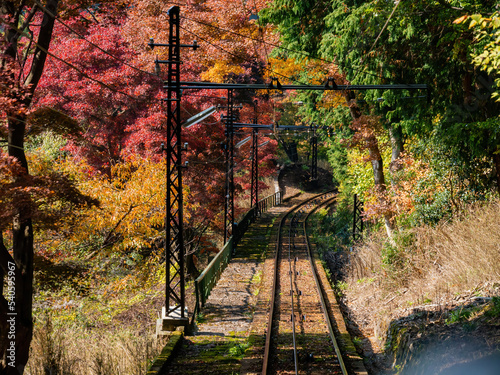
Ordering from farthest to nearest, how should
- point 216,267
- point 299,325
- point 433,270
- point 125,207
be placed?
point 125,207
point 216,267
point 299,325
point 433,270

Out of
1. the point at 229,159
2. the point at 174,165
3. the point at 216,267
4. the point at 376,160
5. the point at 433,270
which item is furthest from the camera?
the point at 229,159

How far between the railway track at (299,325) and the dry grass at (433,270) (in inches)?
56.3

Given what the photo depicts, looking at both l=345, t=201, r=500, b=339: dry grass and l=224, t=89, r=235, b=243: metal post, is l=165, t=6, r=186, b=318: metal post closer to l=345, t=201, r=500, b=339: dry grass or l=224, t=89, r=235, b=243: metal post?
l=345, t=201, r=500, b=339: dry grass

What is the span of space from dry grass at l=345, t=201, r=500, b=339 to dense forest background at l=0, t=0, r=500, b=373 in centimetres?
41

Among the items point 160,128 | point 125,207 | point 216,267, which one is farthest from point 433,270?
point 160,128

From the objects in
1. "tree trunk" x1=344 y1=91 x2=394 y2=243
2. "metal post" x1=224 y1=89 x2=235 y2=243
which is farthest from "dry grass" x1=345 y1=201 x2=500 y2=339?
"metal post" x1=224 y1=89 x2=235 y2=243

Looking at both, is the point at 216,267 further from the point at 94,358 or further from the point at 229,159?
the point at 94,358

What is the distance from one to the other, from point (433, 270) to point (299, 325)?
4.06m

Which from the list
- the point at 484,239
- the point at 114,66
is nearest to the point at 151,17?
the point at 114,66

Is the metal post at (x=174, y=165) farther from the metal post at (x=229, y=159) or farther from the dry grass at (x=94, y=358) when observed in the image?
the metal post at (x=229, y=159)

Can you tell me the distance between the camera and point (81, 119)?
23484mm

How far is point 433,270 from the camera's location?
12.5 meters

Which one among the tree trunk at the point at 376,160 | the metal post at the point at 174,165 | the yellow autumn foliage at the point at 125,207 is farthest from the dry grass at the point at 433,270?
the yellow autumn foliage at the point at 125,207

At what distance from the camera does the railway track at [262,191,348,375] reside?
10125mm
